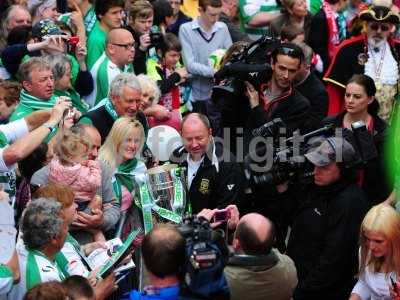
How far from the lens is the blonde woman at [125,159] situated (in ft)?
23.7

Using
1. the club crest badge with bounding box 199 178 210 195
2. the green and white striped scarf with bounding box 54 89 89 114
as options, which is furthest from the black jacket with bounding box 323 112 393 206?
the green and white striped scarf with bounding box 54 89 89 114

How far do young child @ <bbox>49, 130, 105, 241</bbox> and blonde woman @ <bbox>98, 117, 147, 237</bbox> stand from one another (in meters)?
0.38

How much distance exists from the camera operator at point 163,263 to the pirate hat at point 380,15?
4656 millimetres

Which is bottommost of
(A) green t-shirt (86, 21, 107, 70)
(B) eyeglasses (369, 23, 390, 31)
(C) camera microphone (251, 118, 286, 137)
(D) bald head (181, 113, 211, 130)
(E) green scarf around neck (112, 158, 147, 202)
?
(E) green scarf around neck (112, 158, 147, 202)

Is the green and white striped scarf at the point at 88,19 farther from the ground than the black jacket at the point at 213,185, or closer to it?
farther from the ground

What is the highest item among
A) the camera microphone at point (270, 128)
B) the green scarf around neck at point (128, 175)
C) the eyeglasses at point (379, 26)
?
the eyeglasses at point (379, 26)

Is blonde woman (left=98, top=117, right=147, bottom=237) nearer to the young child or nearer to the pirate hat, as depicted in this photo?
the young child

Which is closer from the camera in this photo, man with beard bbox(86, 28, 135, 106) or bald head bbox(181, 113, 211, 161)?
bald head bbox(181, 113, 211, 161)

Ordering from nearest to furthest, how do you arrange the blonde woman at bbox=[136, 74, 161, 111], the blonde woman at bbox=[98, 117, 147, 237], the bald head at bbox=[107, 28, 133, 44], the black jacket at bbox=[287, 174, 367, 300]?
1. the black jacket at bbox=[287, 174, 367, 300]
2. the blonde woman at bbox=[98, 117, 147, 237]
3. the blonde woman at bbox=[136, 74, 161, 111]
4. the bald head at bbox=[107, 28, 133, 44]

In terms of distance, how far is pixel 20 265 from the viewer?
566cm

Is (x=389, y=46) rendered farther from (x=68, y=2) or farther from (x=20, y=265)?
(x=20, y=265)

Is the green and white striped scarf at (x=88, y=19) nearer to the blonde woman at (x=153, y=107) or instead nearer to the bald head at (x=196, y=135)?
the blonde woman at (x=153, y=107)

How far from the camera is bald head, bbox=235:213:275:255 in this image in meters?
5.72

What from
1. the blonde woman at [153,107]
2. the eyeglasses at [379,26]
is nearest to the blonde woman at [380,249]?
the blonde woman at [153,107]
